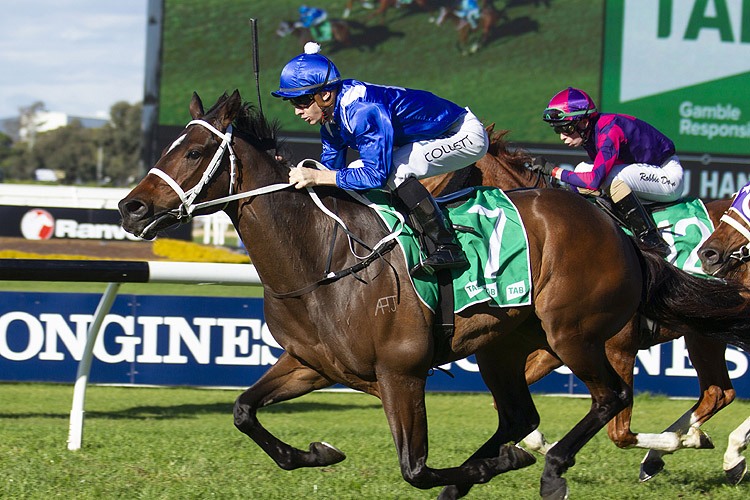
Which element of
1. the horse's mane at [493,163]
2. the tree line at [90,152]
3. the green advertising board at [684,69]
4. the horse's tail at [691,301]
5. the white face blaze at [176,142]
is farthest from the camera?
the tree line at [90,152]

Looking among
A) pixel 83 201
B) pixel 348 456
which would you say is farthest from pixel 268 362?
pixel 83 201

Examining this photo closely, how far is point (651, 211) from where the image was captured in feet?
15.7

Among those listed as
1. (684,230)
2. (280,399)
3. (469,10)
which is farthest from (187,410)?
(469,10)

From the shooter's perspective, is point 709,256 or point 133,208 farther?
point 709,256

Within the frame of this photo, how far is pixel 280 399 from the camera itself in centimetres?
363

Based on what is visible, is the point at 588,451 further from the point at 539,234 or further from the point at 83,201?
the point at 83,201

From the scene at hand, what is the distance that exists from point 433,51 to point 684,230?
46.0 ft

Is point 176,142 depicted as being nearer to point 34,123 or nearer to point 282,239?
point 282,239

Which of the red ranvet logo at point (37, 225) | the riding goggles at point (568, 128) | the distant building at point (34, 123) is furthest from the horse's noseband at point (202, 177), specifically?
the distant building at point (34, 123)

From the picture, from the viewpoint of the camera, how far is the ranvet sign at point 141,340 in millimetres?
6109

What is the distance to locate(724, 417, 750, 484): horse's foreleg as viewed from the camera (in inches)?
169

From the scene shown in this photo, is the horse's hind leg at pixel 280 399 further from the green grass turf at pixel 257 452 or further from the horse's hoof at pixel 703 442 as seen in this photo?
the horse's hoof at pixel 703 442

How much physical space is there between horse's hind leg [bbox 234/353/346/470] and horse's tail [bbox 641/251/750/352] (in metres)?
1.48

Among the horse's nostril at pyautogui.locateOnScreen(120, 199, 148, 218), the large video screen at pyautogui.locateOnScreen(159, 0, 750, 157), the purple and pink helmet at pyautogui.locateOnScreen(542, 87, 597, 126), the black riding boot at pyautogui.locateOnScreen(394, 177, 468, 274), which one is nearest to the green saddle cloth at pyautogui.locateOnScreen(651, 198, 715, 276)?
the purple and pink helmet at pyautogui.locateOnScreen(542, 87, 597, 126)
